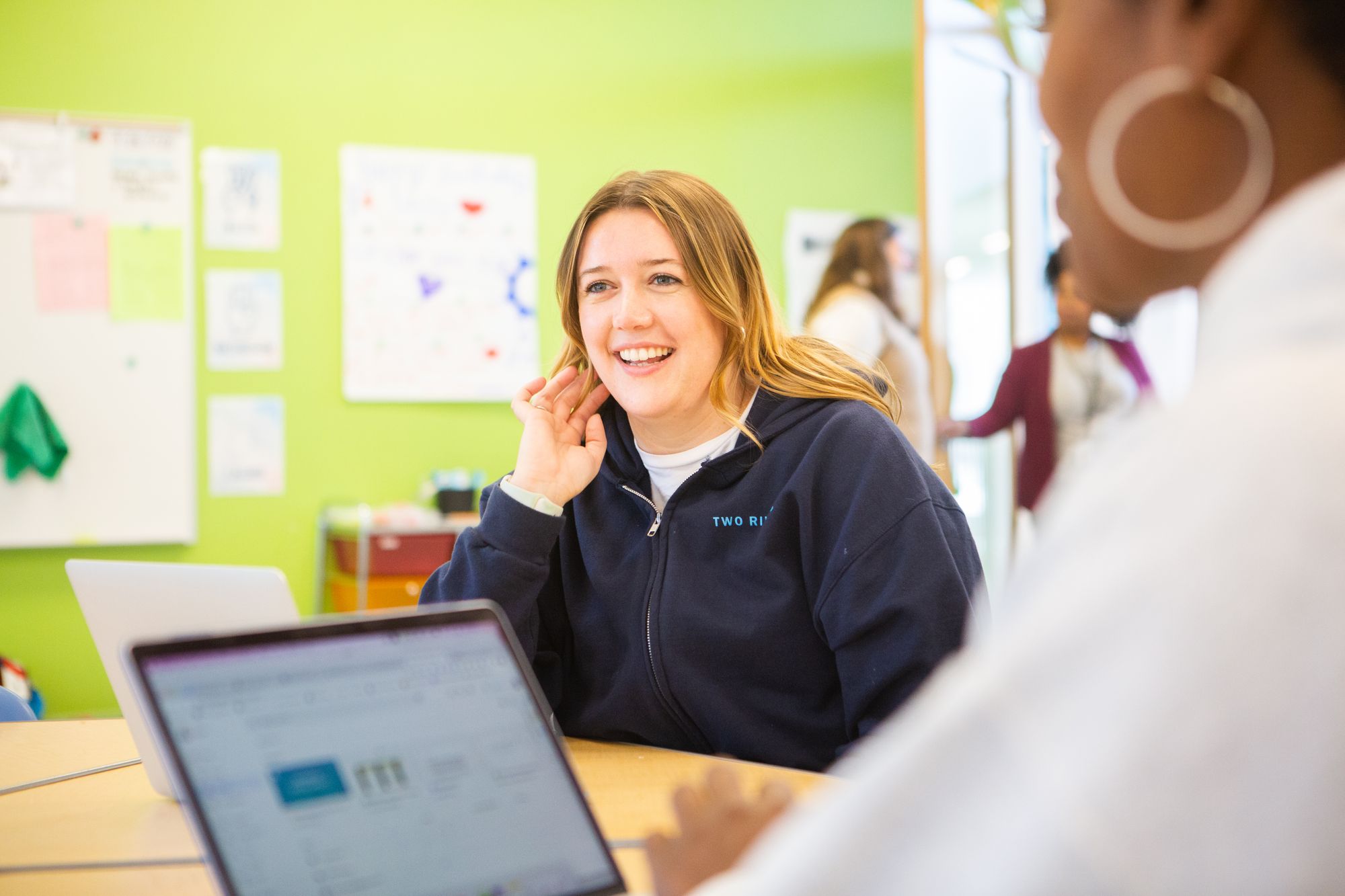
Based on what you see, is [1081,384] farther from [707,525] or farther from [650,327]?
[707,525]

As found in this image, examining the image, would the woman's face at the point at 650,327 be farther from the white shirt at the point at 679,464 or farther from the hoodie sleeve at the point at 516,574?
the hoodie sleeve at the point at 516,574

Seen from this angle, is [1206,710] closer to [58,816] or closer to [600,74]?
[58,816]

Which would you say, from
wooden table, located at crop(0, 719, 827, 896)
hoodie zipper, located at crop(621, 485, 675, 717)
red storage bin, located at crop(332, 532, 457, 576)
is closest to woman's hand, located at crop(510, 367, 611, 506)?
hoodie zipper, located at crop(621, 485, 675, 717)

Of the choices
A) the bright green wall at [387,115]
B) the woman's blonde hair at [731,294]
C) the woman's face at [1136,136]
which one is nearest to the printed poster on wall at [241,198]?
the bright green wall at [387,115]

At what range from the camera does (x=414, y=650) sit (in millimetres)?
797

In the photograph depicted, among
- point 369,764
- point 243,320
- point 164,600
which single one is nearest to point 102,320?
point 243,320

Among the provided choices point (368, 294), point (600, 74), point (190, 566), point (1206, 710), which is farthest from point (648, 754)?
point (600, 74)

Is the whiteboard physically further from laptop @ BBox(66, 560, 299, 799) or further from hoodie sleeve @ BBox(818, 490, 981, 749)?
hoodie sleeve @ BBox(818, 490, 981, 749)

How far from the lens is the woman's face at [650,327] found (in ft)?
5.45

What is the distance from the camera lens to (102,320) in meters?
3.82

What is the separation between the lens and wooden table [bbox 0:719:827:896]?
0.96 meters

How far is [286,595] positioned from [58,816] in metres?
0.36

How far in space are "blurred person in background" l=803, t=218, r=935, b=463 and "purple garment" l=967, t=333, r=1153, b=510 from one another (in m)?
0.25

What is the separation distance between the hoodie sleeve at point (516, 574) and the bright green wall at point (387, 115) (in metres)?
2.61
